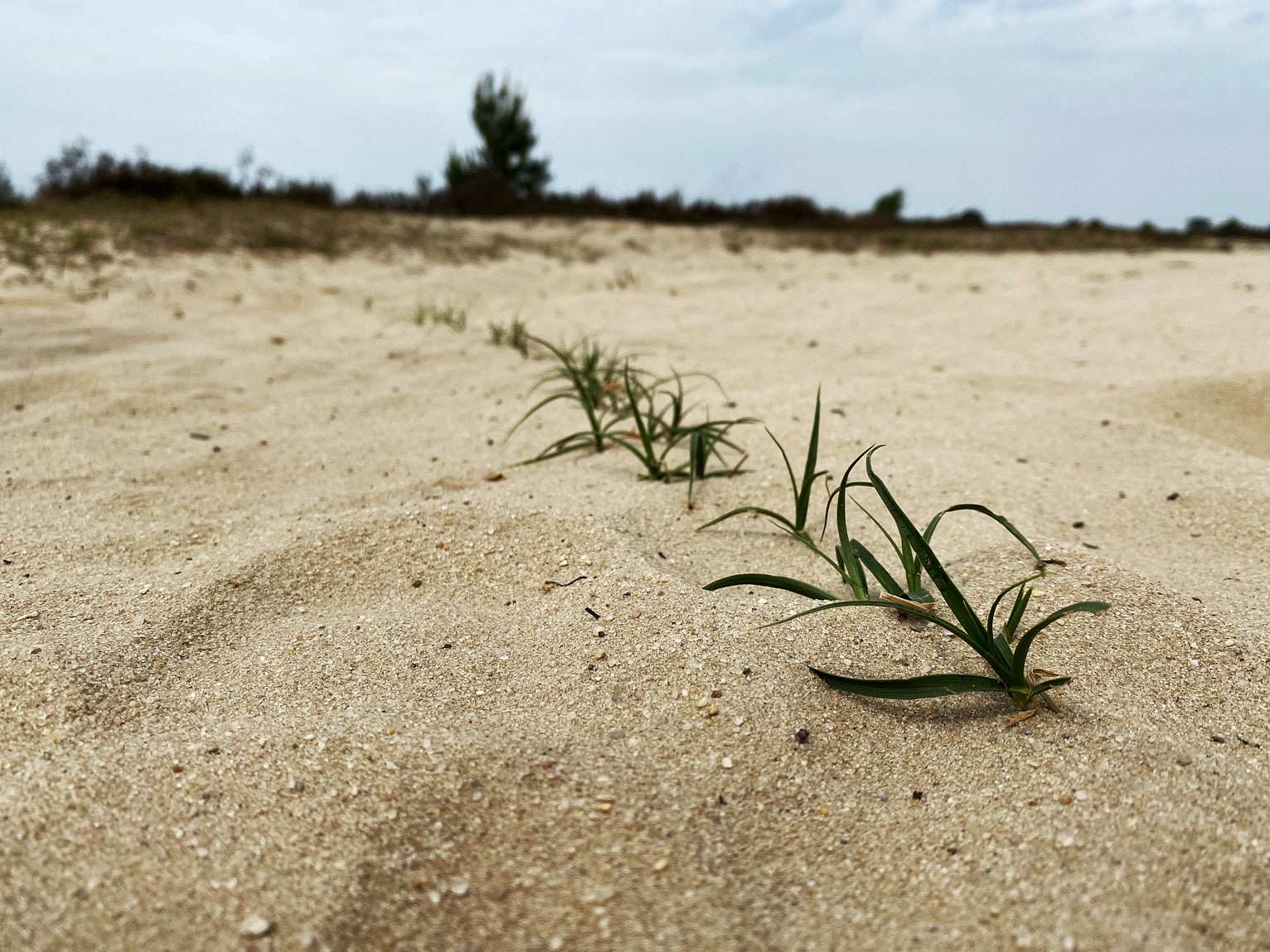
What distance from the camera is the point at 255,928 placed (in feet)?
2.76

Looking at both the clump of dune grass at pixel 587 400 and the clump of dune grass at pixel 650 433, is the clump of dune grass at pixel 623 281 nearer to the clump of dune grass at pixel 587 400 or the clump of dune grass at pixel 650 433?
the clump of dune grass at pixel 587 400

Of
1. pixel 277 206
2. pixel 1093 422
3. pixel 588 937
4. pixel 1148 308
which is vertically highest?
pixel 277 206

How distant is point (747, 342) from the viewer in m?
3.92

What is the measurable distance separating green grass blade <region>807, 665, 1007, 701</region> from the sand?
1.7 inches

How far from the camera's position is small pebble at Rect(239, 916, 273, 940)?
0.84 m

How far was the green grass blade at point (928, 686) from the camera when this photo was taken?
112 centimetres

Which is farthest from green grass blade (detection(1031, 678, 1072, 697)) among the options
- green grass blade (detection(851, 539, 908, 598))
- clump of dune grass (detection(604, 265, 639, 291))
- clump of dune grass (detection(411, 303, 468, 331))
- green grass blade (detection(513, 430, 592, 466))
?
clump of dune grass (detection(604, 265, 639, 291))

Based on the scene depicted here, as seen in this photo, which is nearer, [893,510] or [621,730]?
[621,730]

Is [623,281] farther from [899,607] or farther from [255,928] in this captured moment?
[255,928]

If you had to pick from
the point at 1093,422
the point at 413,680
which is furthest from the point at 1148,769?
the point at 1093,422

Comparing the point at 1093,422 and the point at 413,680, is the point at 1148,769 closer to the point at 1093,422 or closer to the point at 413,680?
the point at 413,680

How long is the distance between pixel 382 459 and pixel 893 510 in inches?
59.0

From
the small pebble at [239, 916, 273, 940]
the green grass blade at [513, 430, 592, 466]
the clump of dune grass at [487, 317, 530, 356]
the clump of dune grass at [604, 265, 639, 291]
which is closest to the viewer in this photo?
the small pebble at [239, 916, 273, 940]

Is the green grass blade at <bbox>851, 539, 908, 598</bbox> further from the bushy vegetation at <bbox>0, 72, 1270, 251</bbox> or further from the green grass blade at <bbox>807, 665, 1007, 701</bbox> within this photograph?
the bushy vegetation at <bbox>0, 72, 1270, 251</bbox>
